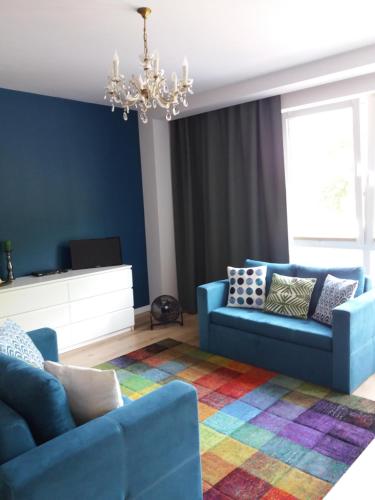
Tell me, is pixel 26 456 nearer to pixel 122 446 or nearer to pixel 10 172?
pixel 122 446

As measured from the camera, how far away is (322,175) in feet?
14.0

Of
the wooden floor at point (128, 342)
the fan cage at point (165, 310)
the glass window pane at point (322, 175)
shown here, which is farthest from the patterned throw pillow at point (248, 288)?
the fan cage at point (165, 310)

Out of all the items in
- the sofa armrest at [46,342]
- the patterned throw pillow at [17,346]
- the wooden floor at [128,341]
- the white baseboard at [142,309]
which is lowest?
the wooden floor at [128,341]

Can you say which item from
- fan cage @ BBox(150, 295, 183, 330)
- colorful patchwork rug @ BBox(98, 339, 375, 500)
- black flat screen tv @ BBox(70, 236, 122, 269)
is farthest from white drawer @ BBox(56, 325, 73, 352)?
fan cage @ BBox(150, 295, 183, 330)

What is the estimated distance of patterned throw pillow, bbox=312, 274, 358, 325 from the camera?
3316mm

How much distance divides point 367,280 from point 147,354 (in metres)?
2.13

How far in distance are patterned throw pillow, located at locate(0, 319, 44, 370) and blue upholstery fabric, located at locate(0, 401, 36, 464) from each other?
21.9 inches

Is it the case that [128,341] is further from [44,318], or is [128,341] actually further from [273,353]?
[273,353]

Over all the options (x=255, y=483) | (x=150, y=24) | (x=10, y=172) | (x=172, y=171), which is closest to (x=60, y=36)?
(x=150, y=24)

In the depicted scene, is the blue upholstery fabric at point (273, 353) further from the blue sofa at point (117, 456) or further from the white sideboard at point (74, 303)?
the blue sofa at point (117, 456)

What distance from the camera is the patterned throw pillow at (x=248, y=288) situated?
3902 millimetres

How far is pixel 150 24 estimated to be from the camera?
8.96ft

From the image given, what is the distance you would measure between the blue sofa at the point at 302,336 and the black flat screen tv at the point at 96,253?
1304 mm

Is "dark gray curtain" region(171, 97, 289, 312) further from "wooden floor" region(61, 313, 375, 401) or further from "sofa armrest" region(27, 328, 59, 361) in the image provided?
"sofa armrest" region(27, 328, 59, 361)
